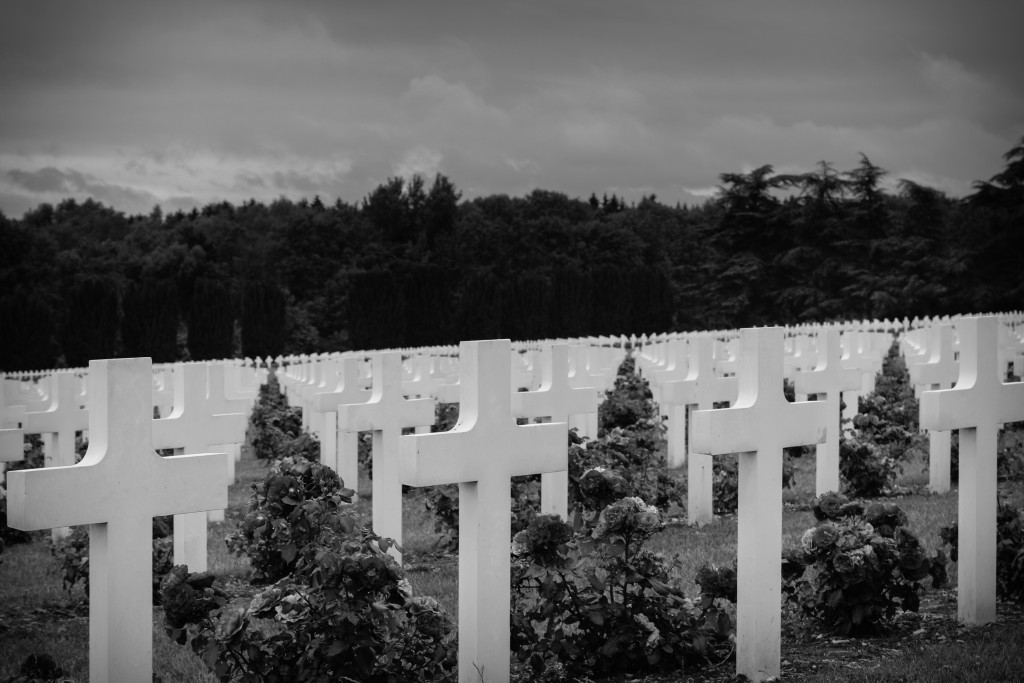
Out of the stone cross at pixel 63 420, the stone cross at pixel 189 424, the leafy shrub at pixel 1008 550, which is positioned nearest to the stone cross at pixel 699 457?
the leafy shrub at pixel 1008 550

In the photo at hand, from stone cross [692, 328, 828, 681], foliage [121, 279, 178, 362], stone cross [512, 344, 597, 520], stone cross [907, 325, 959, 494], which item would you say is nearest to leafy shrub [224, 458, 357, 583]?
stone cross [692, 328, 828, 681]

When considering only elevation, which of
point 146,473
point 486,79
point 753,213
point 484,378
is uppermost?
point 486,79

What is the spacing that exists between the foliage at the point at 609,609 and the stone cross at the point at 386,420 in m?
1.92

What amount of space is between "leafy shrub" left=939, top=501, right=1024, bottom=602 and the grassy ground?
130 mm

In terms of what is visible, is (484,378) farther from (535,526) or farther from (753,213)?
(753,213)

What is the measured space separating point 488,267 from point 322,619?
163ft

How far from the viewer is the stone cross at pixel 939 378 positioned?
8344 millimetres

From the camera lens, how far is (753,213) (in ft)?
161

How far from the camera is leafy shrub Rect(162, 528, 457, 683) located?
3.53 m

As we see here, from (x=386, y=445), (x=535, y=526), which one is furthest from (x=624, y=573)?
(x=386, y=445)

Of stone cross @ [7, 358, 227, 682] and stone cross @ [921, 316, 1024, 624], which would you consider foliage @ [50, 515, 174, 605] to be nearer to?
stone cross @ [7, 358, 227, 682]

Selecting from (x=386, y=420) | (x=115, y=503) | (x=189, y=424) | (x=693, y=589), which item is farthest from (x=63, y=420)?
(x=115, y=503)

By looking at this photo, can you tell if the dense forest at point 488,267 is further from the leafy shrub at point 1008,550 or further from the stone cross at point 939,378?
the leafy shrub at point 1008,550

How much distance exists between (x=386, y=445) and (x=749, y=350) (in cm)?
266
